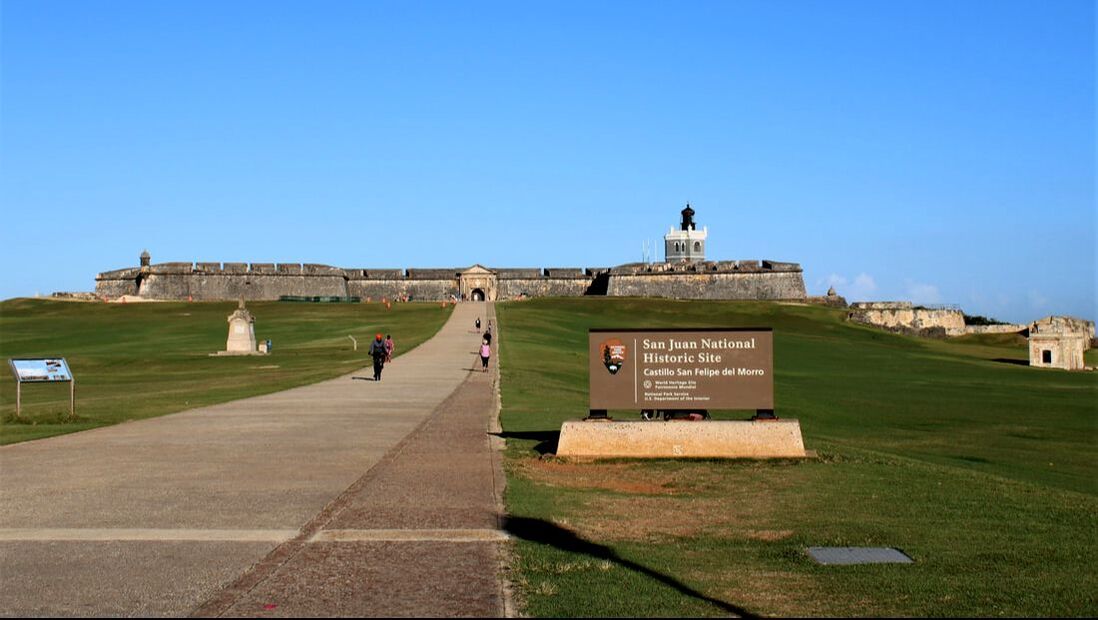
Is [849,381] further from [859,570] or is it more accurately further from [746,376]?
[859,570]

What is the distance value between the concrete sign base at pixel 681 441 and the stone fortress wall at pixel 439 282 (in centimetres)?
8496

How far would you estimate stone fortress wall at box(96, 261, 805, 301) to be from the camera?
9981 cm

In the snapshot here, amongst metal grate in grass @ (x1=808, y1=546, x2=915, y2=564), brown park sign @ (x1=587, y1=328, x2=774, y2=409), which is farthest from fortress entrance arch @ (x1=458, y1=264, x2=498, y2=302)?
metal grate in grass @ (x1=808, y1=546, x2=915, y2=564)

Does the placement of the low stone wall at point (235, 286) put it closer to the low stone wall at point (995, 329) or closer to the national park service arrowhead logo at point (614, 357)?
the low stone wall at point (995, 329)

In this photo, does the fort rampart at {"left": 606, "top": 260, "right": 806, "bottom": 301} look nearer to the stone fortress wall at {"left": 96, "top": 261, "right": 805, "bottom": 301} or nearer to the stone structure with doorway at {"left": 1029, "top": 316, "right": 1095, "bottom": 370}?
the stone fortress wall at {"left": 96, "top": 261, "right": 805, "bottom": 301}

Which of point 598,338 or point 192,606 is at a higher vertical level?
point 598,338

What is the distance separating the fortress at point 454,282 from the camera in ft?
328

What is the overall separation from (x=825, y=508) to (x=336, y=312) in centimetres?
6760

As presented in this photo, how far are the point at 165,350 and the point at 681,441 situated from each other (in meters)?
41.7

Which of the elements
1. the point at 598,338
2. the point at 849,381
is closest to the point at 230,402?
the point at 598,338

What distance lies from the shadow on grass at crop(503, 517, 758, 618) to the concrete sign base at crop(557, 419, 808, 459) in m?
4.46

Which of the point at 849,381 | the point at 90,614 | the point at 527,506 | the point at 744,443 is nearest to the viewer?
the point at 90,614

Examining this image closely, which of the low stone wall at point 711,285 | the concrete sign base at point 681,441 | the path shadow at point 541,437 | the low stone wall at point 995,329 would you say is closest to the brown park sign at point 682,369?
the concrete sign base at point 681,441

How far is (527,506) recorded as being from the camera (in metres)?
11.0
